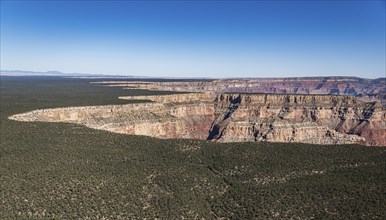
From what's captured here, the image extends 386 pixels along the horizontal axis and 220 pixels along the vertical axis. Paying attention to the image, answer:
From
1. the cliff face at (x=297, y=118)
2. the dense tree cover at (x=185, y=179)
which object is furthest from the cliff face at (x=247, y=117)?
the dense tree cover at (x=185, y=179)

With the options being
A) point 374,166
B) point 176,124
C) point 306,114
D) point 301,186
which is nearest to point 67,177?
point 301,186

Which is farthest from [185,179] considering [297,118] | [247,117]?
[297,118]

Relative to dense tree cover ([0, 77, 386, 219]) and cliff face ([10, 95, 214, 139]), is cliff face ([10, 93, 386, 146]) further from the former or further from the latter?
dense tree cover ([0, 77, 386, 219])

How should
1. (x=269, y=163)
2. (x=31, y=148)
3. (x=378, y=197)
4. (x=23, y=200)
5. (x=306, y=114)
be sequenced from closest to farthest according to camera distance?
(x=23, y=200), (x=378, y=197), (x=269, y=163), (x=31, y=148), (x=306, y=114)

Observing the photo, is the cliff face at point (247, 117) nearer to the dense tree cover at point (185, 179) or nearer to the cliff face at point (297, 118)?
the cliff face at point (297, 118)

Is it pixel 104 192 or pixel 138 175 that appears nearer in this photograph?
pixel 104 192

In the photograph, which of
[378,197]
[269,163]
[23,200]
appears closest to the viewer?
[23,200]

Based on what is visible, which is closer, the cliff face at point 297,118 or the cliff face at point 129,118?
the cliff face at point 129,118

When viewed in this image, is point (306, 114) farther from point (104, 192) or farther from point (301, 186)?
point (104, 192)
